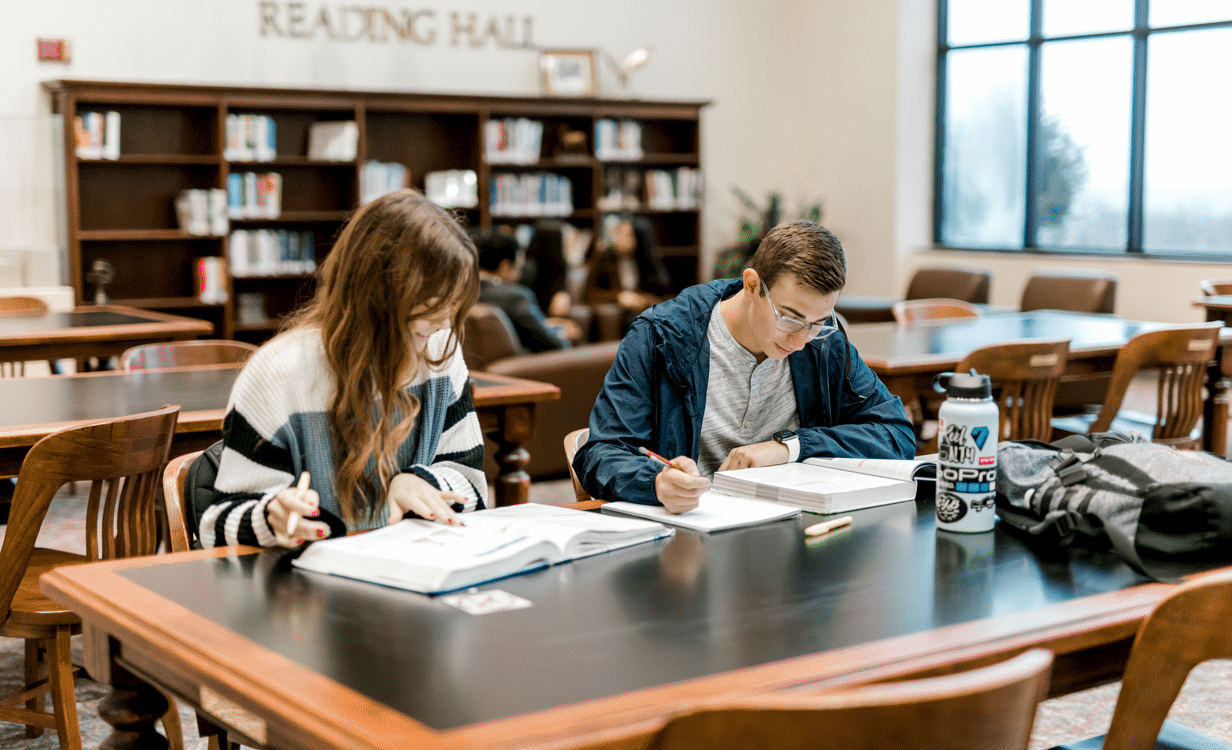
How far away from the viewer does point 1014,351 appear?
3654 millimetres

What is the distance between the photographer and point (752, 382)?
7.83 feet

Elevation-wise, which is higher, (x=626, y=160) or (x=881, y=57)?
(x=881, y=57)

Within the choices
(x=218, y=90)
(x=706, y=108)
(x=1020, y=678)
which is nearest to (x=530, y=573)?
(x=1020, y=678)

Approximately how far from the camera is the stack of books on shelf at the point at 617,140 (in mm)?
9141

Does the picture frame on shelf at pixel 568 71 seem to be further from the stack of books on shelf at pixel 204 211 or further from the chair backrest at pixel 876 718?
the chair backrest at pixel 876 718

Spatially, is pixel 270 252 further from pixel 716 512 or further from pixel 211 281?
pixel 716 512

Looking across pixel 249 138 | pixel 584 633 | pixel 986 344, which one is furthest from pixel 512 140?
pixel 584 633

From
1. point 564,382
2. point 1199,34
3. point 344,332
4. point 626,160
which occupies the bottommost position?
point 564,382

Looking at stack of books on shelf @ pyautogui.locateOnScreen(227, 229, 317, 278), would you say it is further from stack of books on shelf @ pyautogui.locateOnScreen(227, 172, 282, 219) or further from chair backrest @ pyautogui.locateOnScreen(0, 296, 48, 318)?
chair backrest @ pyautogui.locateOnScreen(0, 296, 48, 318)

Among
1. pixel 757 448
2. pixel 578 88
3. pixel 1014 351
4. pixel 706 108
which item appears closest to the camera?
pixel 757 448

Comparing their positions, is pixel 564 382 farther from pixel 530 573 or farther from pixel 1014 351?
pixel 530 573

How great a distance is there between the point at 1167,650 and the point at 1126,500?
39 cm

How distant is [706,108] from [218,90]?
4.12m

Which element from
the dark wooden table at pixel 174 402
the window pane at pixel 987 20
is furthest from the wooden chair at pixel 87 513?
the window pane at pixel 987 20
